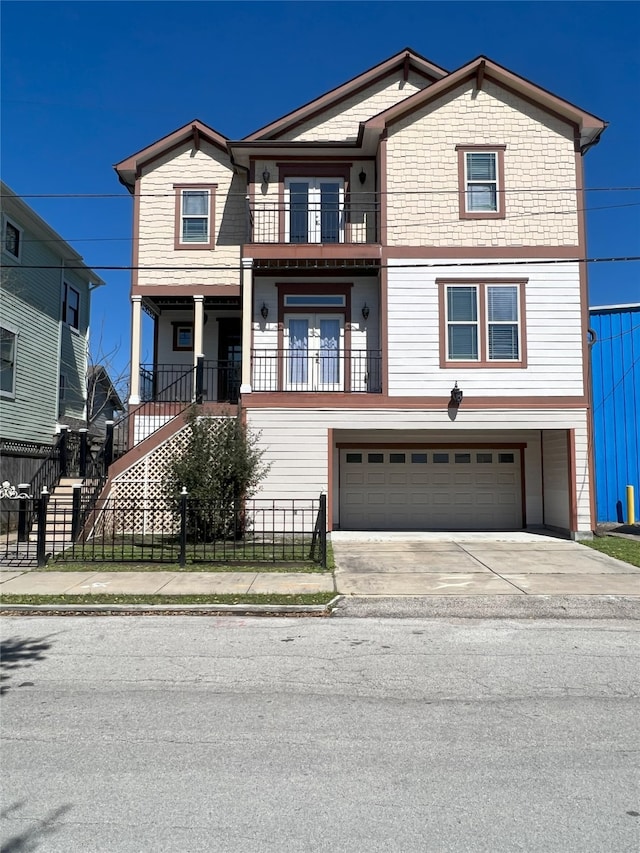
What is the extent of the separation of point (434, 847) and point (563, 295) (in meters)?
14.0

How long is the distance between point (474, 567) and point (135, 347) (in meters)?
10.2

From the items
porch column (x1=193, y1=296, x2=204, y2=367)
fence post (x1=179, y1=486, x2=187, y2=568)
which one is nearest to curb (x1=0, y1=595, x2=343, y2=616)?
fence post (x1=179, y1=486, x2=187, y2=568)

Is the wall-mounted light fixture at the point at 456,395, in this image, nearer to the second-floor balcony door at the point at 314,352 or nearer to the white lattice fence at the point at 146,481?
the second-floor balcony door at the point at 314,352

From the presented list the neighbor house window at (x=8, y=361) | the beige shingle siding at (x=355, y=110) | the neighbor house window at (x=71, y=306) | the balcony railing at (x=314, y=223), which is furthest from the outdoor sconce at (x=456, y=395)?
the neighbor house window at (x=71, y=306)

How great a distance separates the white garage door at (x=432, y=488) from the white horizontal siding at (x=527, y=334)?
7.84 feet

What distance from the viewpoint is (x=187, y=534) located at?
1310 centimetres

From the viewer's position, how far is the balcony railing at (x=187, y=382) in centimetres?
1755

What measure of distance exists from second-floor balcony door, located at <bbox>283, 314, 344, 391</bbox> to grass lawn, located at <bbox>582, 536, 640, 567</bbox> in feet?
22.8

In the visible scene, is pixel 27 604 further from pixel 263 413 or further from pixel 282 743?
pixel 263 413

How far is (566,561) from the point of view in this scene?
38.2 ft

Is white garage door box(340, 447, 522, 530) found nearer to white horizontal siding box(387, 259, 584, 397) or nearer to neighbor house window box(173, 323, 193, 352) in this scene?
white horizontal siding box(387, 259, 584, 397)

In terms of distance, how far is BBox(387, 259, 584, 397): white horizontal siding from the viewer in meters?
14.8

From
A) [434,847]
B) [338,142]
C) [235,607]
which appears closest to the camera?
[434,847]

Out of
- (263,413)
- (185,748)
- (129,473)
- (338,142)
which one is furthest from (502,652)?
(338,142)
